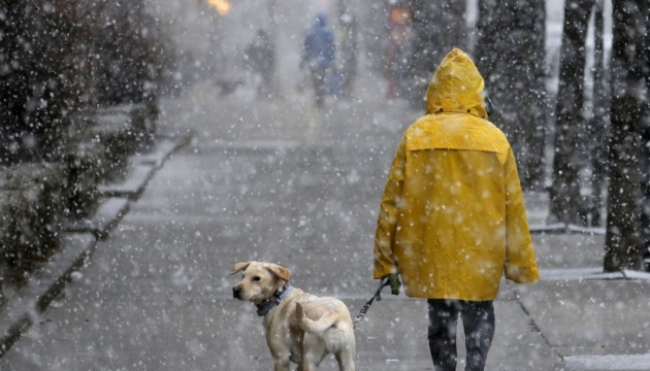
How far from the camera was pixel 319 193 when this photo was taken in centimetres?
1372

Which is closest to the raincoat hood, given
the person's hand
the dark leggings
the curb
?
the person's hand

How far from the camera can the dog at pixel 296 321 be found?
544 centimetres

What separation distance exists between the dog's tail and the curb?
8.62 ft

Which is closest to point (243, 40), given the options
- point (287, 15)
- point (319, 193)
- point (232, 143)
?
Answer: point (287, 15)

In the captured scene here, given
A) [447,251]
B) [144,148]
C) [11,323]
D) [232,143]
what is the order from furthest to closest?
[232,143], [144,148], [11,323], [447,251]

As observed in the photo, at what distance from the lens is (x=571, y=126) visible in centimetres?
1152

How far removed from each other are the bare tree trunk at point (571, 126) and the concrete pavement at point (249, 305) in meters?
0.45

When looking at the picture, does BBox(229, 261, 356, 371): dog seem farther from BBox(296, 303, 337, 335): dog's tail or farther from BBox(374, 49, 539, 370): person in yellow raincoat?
BBox(374, 49, 539, 370): person in yellow raincoat

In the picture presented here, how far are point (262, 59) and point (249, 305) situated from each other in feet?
86.7

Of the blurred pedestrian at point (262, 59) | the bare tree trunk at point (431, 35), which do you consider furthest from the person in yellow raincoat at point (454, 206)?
the blurred pedestrian at point (262, 59)

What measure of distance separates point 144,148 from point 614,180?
340 inches

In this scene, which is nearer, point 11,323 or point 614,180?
point 11,323

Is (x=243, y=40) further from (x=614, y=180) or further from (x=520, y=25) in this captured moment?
(x=614, y=180)

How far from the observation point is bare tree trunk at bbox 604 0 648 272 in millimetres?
9234
